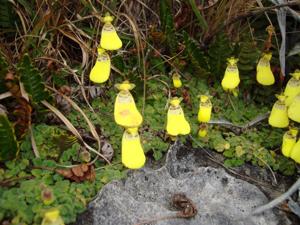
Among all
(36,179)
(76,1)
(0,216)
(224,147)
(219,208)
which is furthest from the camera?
(76,1)

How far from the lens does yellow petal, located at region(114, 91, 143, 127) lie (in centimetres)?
201

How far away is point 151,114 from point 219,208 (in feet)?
2.02

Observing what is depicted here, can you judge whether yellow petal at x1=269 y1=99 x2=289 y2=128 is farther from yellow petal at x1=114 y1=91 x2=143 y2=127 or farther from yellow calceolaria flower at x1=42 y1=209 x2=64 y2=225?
yellow calceolaria flower at x1=42 y1=209 x2=64 y2=225

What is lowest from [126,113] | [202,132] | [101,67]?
[202,132]

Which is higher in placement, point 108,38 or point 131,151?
Result: point 108,38

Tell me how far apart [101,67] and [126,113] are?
38 cm

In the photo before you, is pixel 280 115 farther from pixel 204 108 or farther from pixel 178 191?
pixel 178 191

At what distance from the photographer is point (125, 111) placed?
2.04 metres

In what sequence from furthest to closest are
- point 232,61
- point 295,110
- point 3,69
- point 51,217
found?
point 232,61 < point 295,110 < point 3,69 < point 51,217

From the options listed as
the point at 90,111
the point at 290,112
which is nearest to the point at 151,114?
the point at 90,111

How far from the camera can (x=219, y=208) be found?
215 centimetres

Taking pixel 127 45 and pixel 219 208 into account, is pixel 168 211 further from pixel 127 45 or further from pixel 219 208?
pixel 127 45

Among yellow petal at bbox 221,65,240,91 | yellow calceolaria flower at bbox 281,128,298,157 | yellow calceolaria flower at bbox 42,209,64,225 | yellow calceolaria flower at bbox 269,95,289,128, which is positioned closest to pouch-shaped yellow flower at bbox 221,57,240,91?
yellow petal at bbox 221,65,240,91

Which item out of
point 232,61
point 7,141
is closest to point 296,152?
point 232,61
